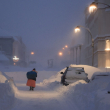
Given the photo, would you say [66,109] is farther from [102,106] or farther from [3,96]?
[3,96]

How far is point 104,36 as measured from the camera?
3666 cm

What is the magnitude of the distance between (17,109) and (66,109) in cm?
192

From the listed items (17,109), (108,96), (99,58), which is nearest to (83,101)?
(108,96)

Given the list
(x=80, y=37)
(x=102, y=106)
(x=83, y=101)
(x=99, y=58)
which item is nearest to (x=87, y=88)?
(x=83, y=101)

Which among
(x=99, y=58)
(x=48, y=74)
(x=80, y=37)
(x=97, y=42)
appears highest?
(x=80, y=37)

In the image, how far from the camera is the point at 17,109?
715 centimetres

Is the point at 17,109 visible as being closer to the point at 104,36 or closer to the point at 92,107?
the point at 92,107

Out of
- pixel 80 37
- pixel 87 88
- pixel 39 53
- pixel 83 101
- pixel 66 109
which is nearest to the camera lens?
pixel 66 109

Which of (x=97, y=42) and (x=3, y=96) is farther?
(x=97, y=42)

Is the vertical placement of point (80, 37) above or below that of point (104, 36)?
above

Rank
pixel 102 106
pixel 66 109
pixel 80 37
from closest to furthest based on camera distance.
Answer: pixel 102 106
pixel 66 109
pixel 80 37

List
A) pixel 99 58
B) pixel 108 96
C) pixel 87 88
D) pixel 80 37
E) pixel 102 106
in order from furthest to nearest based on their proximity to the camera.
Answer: pixel 80 37 < pixel 99 58 < pixel 87 88 < pixel 108 96 < pixel 102 106

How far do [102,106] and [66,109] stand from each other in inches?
70.9

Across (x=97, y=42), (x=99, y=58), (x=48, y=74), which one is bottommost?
(x=48, y=74)
